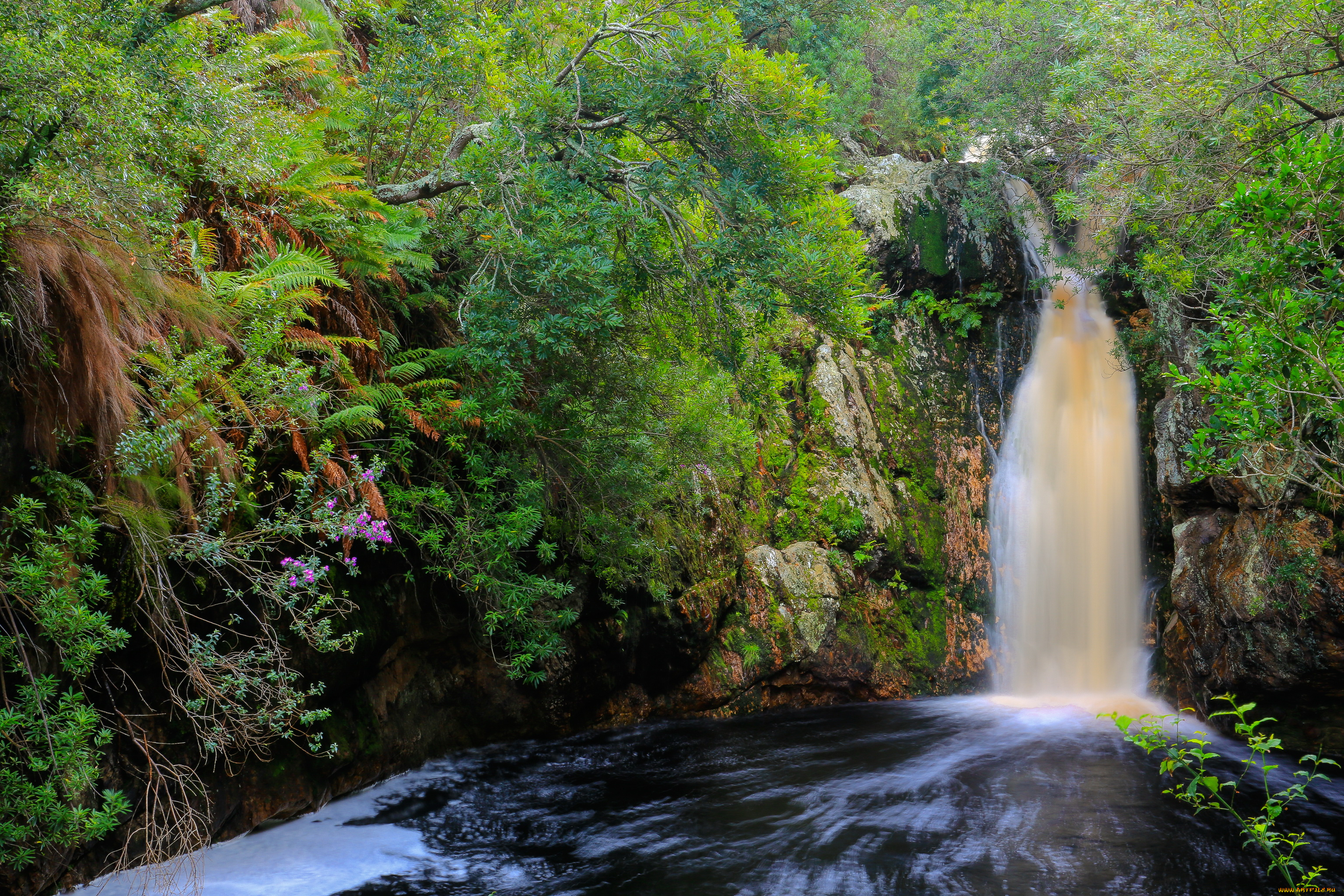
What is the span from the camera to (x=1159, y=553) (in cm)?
1261

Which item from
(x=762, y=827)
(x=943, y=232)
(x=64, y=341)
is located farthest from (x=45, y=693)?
(x=943, y=232)

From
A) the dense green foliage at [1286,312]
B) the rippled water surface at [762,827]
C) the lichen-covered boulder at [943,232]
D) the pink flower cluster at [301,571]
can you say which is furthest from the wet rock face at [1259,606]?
the pink flower cluster at [301,571]

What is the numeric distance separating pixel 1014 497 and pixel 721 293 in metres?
9.23

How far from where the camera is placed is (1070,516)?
524 inches

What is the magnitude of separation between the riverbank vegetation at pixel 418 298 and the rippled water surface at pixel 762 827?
1180 millimetres

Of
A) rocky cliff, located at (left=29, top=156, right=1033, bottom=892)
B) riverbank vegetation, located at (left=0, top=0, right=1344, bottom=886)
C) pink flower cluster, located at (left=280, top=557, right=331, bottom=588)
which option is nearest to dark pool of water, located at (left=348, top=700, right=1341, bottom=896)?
rocky cliff, located at (left=29, top=156, right=1033, bottom=892)

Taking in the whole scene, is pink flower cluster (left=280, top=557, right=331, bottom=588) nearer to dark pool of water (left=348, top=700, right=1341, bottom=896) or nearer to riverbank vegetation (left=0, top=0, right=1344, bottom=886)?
riverbank vegetation (left=0, top=0, right=1344, bottom=886)

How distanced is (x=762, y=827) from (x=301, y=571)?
4.55 metres

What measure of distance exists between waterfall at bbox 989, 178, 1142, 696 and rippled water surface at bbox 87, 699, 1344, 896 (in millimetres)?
3126

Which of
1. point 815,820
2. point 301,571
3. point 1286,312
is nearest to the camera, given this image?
point 1286,312

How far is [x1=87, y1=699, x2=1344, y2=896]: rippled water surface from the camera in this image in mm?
5824

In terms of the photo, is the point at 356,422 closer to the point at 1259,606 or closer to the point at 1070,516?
the point at 1259,606

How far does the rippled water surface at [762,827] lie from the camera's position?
19.1ft

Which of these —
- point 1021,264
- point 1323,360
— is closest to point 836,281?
point 1323,360
